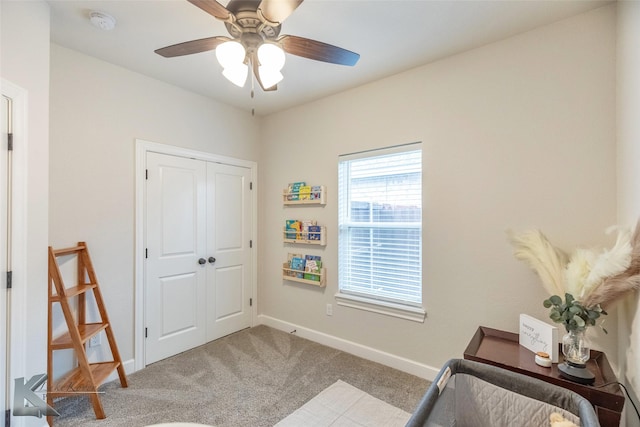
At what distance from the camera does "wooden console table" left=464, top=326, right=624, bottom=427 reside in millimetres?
1254

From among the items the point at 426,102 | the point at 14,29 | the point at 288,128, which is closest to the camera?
the point at 14,29

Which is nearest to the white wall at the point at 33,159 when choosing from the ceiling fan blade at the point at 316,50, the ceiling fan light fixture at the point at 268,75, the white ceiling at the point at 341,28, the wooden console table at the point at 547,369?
the white ceiling at the point at 341,28

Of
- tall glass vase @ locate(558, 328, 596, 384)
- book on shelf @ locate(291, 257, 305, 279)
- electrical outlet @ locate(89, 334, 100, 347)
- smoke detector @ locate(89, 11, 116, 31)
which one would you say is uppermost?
smoke detector @ locate(89, 11, 116, 31)

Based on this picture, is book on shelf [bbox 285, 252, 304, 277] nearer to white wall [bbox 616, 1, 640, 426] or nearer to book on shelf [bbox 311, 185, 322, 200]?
book on shelf [bbox 311, 185, 322, 200]

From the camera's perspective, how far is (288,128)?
3.41 metres

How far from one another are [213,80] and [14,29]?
1.37m

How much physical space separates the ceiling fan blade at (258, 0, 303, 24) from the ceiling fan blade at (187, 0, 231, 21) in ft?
0.53

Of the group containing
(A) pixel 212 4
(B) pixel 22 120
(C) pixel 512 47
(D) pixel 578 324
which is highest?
(C) pixel 512 47

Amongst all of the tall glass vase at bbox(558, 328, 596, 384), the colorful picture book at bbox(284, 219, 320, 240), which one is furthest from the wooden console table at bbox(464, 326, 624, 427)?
the colorful picture book at bbox(284, 219, 320, 240)

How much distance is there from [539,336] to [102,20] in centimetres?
329

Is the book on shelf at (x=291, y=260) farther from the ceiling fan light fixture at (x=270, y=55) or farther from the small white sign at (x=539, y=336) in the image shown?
the ceiling fan light fixture at (x=270, y=55)

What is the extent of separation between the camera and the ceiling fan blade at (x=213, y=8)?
3.94 ft

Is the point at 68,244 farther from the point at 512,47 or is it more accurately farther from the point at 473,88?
the point at 512,47

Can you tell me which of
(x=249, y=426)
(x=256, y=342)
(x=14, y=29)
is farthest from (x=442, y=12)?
(x=256, y=342)
